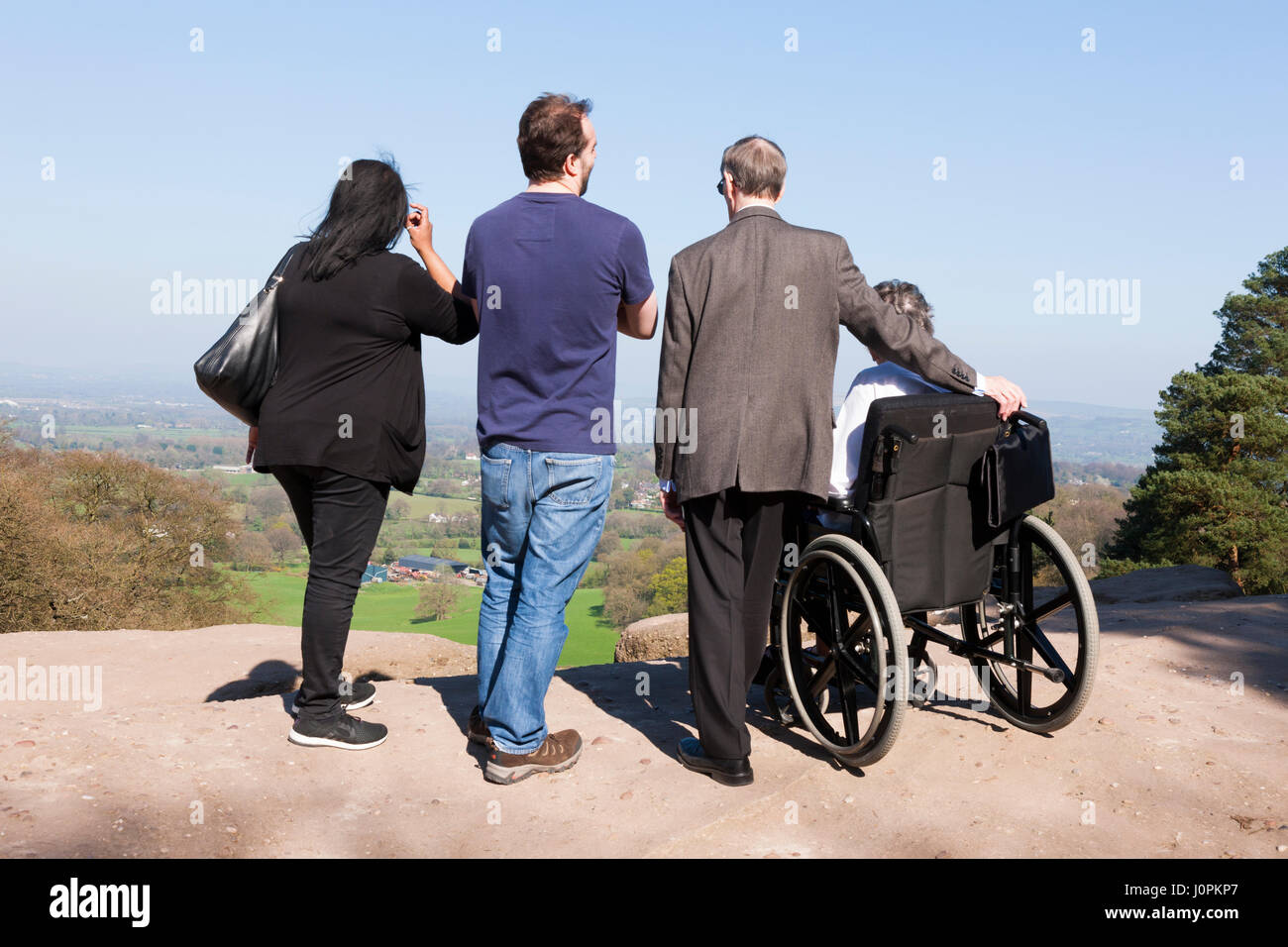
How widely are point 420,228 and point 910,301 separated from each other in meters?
1.82

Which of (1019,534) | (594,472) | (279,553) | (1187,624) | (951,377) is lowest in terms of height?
(279,553)

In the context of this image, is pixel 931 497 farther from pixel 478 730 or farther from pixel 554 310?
pixel 478 730

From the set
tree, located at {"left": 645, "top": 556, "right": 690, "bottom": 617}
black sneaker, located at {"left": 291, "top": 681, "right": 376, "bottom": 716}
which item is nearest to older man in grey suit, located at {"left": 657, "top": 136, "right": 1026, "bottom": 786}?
black sneaker, located at {"left": 291, "top": 681, "right": 376, "bottom": 716}

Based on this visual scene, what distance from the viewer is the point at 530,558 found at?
3.05 meters

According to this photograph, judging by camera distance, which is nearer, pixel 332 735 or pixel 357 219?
pixel 357 219

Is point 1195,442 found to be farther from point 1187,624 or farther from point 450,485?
point 450,485

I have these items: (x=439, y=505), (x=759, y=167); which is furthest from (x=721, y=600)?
(x=439, y=505)

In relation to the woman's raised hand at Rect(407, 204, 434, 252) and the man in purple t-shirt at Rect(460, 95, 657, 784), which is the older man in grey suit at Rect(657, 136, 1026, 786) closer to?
the man in purple t-shirt at Rect(460, 95, 657, 784)

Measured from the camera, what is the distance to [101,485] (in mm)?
22250

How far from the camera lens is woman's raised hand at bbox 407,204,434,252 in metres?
3.30

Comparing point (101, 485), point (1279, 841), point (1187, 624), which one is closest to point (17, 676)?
point (1279, 841)
